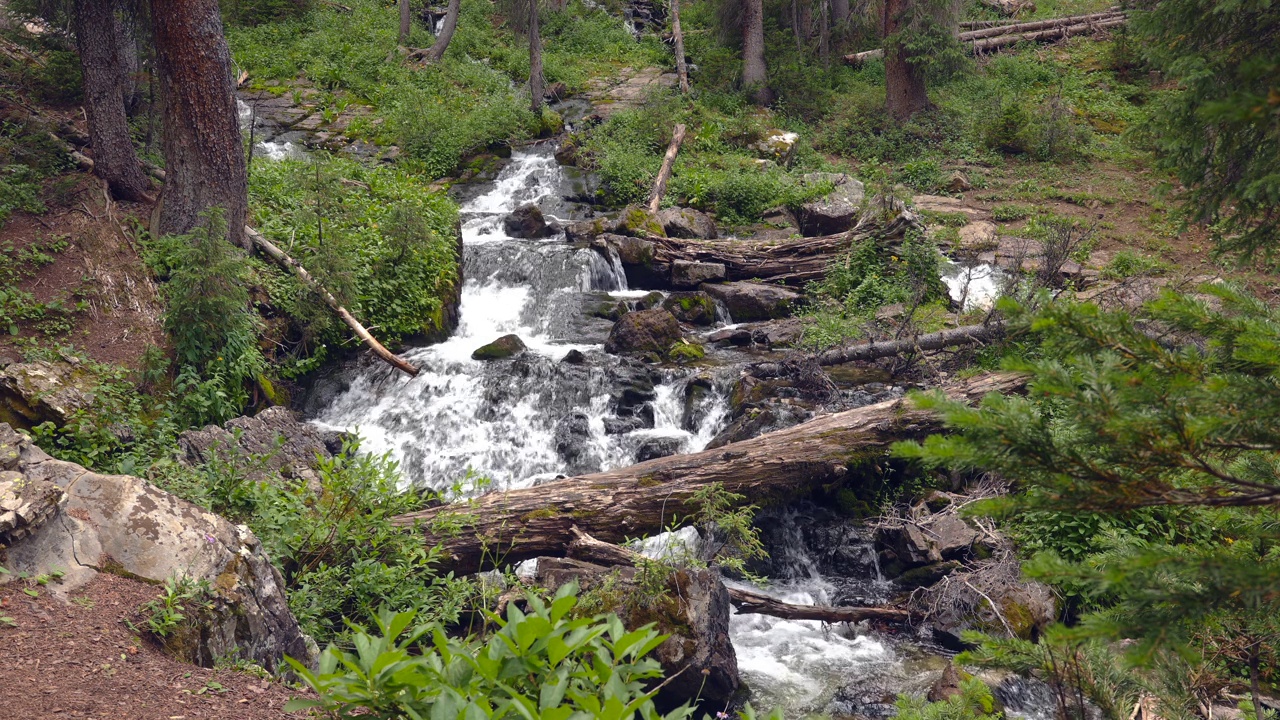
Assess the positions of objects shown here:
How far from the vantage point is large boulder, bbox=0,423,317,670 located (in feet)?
14.0

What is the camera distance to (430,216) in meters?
14.1

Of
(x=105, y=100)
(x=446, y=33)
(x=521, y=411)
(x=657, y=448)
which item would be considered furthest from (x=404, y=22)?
(x=657, y=448)

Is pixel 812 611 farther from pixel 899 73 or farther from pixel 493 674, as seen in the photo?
pixel 899 73

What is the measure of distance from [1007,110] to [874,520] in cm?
1502

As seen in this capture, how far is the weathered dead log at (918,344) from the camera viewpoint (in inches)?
423

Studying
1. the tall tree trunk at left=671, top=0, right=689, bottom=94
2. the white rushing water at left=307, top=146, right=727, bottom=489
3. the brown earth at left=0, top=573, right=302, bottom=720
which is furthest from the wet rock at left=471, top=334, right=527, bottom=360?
the tall tree trunk at left=671, top=0, right=689, bottom=94

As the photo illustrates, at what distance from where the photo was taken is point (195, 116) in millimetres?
9562

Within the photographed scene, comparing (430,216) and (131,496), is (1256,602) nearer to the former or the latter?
(131,496)

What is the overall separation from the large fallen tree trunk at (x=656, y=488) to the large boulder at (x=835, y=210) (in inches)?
283

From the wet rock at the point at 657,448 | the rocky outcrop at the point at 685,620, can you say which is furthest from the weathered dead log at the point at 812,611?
the wet rock at the point at 657,448

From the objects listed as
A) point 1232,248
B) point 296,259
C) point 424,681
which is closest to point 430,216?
point 296,259

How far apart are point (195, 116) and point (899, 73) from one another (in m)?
17.3

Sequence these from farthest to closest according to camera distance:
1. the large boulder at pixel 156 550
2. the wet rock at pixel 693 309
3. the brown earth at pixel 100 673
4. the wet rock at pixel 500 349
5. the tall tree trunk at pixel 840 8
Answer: the tall tree trunk at pixel 840 8, the wet rock at pixel 693 309, the wet rock at pixel 500 349, the large boulder at pixel 156 550, the brown earth at pixel 100 673

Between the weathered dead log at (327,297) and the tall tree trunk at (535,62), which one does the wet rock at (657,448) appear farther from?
the tall tree trunk at (535,62)
